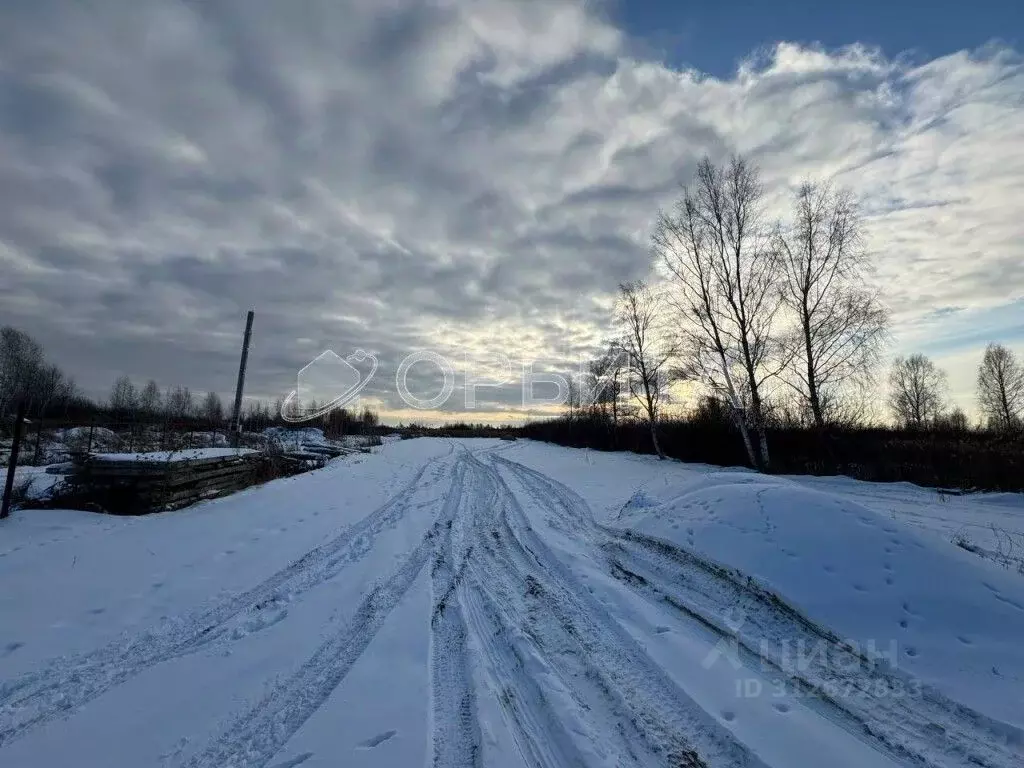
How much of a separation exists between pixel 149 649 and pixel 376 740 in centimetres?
262

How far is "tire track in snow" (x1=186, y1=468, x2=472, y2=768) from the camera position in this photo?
273 cm

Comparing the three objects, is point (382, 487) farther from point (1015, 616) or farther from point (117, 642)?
point (1015, 616)

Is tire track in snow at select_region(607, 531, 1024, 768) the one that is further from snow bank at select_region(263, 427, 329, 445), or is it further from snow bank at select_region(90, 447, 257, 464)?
snow bank at select_region(263, 427, 329, 445)

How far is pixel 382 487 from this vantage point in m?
13.6

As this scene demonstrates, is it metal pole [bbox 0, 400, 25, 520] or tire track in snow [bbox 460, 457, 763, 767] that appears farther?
metal pole [bbox 0, 400, 25, 520]

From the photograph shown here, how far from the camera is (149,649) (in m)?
4.07

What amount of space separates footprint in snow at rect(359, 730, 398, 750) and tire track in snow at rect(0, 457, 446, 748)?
2.10 metres

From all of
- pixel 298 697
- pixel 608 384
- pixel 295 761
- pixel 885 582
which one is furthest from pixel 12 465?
pixel 608 384

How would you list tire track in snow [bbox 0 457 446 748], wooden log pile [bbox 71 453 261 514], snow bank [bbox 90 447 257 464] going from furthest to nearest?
1. snow bank [bbox 90 447 257 464]
2. wooden log pile [bbox 71 453 261 514]
3. tire track in snow [bbox 0 457 446 748]

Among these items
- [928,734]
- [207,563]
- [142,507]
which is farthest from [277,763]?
[142,507]

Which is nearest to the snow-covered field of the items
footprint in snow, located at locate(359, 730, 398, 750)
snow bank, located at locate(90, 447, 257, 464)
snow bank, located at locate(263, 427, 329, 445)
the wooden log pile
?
footprint in snow, located at locate(359, 730, 398, 750)

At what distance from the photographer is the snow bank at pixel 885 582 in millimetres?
3666

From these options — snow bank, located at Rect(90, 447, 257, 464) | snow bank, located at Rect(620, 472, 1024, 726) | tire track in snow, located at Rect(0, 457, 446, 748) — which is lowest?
tire track in snow, located at Rect(0, 457, 446, 748)

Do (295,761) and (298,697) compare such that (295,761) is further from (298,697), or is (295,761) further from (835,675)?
(835,675)
